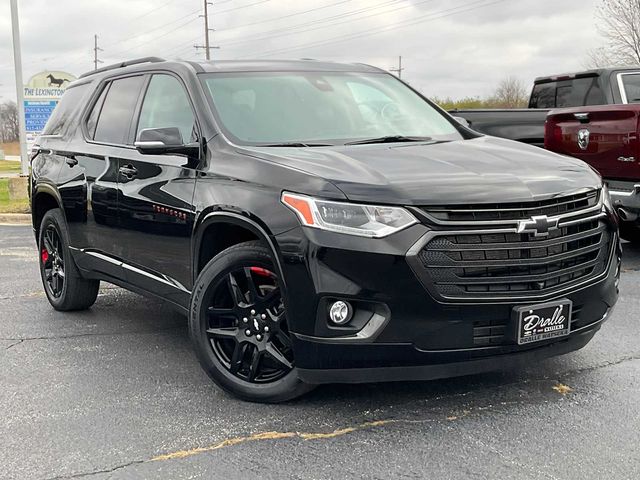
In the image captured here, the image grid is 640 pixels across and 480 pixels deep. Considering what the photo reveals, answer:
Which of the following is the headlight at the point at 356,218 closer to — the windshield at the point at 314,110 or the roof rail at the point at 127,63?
the windshield at the point at 314,110

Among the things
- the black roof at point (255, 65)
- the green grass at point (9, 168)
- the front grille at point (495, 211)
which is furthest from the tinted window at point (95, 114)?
the green grass at point (9, 168)

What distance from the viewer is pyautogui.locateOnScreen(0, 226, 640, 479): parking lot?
3.21 m

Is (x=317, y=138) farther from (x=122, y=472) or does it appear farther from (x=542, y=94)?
(x=542, y=94)

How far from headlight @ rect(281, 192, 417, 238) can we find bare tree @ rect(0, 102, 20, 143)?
65.4m

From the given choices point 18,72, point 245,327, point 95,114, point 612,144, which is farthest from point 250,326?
point 18,72

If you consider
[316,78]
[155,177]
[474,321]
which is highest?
[316,78]

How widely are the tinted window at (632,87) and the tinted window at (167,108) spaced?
20.5ft

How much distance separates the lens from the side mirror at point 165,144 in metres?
4.26

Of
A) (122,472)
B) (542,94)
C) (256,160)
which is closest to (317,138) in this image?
(256,160)

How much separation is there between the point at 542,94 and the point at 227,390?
321 inches

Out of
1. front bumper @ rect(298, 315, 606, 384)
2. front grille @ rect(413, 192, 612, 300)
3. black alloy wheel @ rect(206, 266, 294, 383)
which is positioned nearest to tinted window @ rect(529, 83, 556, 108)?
front grille @ rect(413, 192, 612, 300)

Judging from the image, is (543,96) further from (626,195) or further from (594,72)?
(626,195)

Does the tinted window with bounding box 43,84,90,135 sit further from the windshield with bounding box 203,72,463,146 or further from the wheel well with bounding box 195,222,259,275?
the wheel well with bounding box 195,222,259,275

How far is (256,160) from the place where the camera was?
390 centimetres
